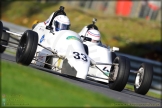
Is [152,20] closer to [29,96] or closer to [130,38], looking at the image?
[130,38]

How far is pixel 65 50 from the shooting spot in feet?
37.7

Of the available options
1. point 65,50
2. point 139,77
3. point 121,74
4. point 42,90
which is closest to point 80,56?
point 65,50

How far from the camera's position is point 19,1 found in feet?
83.9

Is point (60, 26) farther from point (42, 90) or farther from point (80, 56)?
point (42, 90)

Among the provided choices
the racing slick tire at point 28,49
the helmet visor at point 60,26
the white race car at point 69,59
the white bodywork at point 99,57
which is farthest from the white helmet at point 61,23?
the racing slick tire at point 28,49

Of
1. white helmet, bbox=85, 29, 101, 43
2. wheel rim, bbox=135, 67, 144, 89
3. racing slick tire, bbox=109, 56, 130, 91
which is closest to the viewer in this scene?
racing slick tire, bbox=109, 56, 130, 91

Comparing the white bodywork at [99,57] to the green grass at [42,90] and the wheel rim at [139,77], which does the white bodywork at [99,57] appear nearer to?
the wheel rim at [139,77]

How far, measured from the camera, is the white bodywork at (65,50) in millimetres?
10969

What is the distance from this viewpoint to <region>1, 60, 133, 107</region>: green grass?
14227 millimetres

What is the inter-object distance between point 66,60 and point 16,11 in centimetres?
1420

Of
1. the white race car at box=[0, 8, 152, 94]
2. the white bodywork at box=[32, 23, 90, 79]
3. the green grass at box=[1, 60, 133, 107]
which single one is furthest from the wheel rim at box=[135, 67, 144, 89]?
the white bodywork at box=[32, 23, 90, 79]

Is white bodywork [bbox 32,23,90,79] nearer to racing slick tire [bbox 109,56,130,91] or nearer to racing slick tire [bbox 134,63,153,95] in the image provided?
racing slick tire [bbox 109,56,130,91]

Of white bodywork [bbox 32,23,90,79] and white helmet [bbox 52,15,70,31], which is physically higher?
white helmet [bbox 52,15,70,31]

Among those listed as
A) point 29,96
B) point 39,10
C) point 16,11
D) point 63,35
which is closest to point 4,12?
point 16,11
